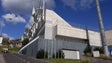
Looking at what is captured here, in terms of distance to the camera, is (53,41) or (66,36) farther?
(66,36)

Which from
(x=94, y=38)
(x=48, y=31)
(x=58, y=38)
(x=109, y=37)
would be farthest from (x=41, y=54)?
(x=109, y=37)

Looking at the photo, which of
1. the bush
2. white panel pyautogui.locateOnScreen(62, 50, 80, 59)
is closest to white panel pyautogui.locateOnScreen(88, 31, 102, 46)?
white panel pyautogui.locateOnScreen(62, 50, 80, 59)

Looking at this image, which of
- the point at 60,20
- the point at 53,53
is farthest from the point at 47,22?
the point at 53,53

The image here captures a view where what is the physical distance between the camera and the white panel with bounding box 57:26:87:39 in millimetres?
54000

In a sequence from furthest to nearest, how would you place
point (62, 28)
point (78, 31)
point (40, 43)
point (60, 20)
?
point (60, 20) → point (78, 31) → point (62, 28) → point (40, 43)

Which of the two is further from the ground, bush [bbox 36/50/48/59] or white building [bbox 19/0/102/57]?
white building [bbox 19/0/102/57]

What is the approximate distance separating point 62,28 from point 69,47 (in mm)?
7184

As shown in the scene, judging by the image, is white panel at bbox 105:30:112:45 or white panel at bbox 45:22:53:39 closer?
white panel at bbox 45:22:53:39

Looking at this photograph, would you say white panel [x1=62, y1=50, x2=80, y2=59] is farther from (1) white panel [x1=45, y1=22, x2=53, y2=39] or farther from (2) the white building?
(1) white panel [x1=45, y1=22, x2=53, y2=39]

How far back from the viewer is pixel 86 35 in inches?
2357

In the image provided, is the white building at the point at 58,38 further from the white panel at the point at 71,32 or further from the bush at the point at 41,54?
the bush at the point at 41,54

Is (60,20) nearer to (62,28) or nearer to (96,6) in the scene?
(62,28)

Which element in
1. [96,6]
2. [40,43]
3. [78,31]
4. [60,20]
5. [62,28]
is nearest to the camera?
[40,43]

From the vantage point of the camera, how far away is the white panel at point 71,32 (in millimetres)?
54000
